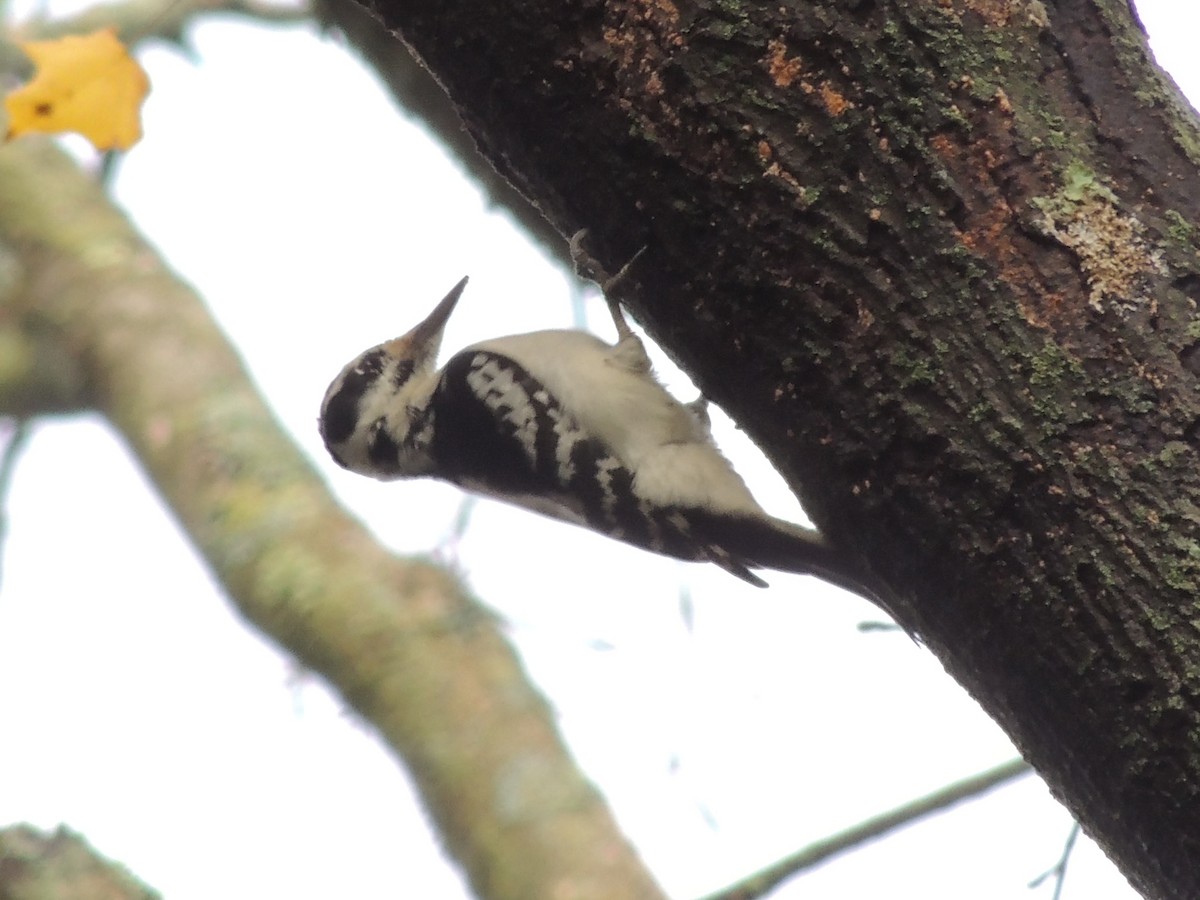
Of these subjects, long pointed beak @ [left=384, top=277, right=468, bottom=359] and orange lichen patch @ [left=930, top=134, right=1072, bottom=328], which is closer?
orange lichen patch @ [left=930, top=134, right=1072, bottom=328]

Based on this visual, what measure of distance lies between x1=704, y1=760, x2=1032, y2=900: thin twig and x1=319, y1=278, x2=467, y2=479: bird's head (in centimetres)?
169

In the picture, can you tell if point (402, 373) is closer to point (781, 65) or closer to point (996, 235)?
point (781, 65)

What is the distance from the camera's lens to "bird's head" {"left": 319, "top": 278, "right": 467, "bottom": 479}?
13.9ft

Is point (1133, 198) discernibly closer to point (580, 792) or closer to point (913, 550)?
point (913, 550)

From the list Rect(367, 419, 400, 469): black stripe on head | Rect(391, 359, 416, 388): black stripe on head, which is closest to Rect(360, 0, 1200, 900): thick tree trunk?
Rect(367, 419, 400, 469): black stripe on head

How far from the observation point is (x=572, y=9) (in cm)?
201

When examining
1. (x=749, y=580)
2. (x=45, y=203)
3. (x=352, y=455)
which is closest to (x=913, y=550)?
(x=749, y=580)

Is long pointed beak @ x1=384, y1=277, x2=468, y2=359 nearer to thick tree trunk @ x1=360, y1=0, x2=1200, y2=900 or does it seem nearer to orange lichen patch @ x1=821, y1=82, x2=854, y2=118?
thick tree trunk @ x1=360, y1=0, x2=1200, y2=900

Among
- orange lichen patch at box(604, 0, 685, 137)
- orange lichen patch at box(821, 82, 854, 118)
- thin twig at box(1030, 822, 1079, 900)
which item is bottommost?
thin twig at box(1030, 822, 1079, 900)

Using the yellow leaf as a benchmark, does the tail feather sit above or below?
below

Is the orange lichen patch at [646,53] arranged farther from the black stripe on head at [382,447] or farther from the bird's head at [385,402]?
the black stripe on head at [382,447]

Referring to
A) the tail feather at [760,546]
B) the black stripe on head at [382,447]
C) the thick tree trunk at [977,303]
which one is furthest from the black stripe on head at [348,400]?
the thick tree trunk at [977,303]

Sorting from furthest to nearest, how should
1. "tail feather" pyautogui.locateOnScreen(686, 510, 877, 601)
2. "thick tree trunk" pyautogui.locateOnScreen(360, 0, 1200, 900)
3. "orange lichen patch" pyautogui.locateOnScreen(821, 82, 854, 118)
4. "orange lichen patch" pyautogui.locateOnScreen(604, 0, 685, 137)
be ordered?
1. "tail feather" pyautogui.locateOnScreen(686, 510, 877, 601)
2. "orange lichen patch" pyautogui.locateOnScreen(604, 0, 685, 137)
3. "orange lichen patch" pyautogui.locateOnScreen(821, 82, 854, 118)
4. "thick tree trunk" pyautogui.locateOnScreen(360, 0, 1200, 900)

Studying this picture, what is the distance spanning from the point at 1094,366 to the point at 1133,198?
0.26 meters
